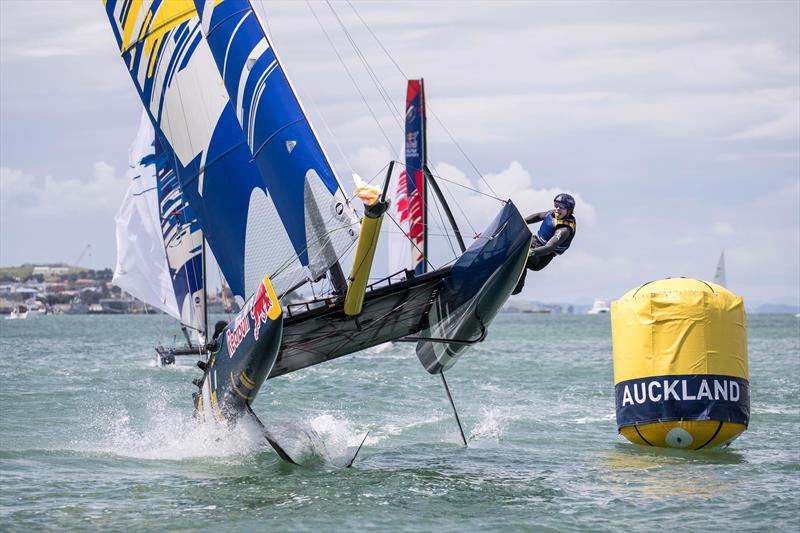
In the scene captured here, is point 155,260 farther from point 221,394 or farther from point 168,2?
point 221,394

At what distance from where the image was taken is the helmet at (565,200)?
9648mm

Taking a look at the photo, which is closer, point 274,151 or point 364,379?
point 274,151

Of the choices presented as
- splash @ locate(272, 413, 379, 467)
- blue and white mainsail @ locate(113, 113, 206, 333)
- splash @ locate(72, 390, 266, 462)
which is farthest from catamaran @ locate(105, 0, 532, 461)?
blue and white mainsail @ locate(113, 113, 206, 333)

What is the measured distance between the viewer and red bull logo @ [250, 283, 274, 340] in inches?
358

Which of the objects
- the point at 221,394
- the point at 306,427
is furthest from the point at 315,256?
the point at 306,427

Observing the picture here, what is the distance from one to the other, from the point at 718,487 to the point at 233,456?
4303mm

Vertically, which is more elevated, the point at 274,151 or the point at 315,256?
the point at 274,151

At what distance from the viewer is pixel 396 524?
8.10 meters

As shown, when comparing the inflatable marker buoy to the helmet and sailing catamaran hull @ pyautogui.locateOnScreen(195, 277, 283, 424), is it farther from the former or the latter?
sailing catamaran hull @ pyautogui.locateOnScreen(195, 277, 283, 424)

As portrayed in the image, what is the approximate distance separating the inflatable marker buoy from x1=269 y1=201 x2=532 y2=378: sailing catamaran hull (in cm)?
130

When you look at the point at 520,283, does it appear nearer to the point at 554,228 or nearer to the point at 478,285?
the point at 478,285

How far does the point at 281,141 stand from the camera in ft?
33.8

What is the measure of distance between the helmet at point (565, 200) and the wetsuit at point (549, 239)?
121mm

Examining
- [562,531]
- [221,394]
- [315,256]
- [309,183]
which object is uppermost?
[309,183]
